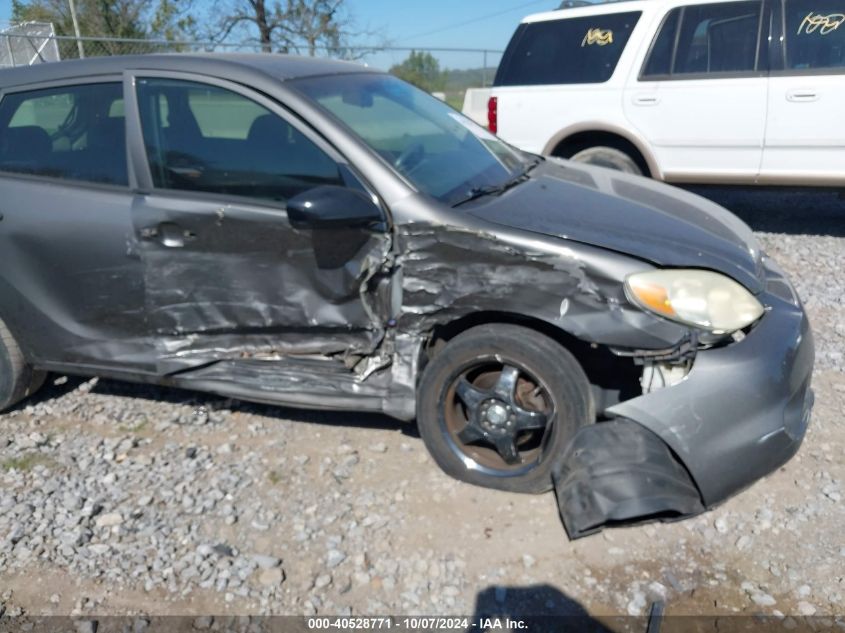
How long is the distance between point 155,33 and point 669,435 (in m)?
25.1

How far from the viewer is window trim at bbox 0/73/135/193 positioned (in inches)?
139

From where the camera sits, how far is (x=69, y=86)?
3.68 m

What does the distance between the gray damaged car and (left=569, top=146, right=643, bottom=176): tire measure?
3291mm

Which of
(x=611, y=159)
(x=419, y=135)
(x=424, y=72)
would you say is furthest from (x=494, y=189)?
(x=424, y=72)

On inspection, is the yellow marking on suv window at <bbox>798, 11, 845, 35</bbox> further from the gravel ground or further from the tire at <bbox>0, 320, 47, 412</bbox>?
the tire at <bbox>0, 320, 47, 412</bbox>

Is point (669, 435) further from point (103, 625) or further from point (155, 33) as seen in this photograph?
point (155, 33)

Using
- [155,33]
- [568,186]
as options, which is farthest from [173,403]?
[155,33]

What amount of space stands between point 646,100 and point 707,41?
0.73 meters

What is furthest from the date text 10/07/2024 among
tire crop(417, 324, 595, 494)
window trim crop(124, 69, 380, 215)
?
window trim crop(124, 69, 380, 215)

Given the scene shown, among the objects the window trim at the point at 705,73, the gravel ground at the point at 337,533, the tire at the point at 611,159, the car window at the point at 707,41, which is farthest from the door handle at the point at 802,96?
the gravel ground at the point at 337,533

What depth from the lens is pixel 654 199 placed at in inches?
145

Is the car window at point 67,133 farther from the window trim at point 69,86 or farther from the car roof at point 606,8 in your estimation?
the car roof at point 606,8

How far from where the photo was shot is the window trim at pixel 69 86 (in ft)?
11.6

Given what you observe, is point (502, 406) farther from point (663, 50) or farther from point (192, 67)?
point (663, 50)
